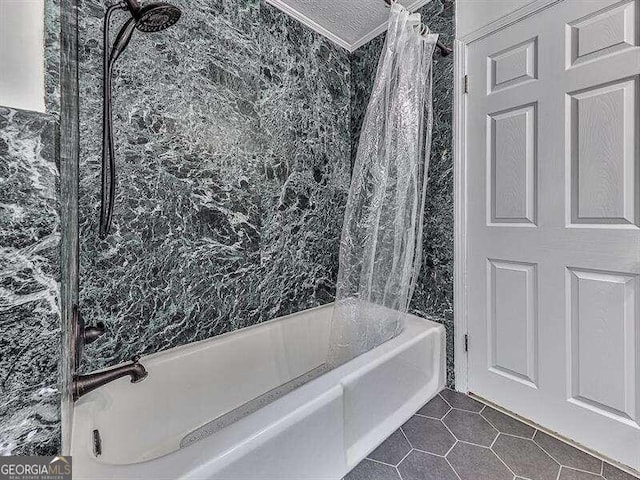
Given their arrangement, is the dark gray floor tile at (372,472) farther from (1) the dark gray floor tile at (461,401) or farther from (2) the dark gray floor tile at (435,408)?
(1) the dark gray floor tile at (461,401)

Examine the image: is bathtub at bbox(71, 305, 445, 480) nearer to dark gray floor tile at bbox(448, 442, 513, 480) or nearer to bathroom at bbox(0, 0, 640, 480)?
bathroom at bbox(0, 0, 640, 480)

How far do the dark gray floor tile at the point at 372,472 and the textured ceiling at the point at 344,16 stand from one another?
242 centimetres

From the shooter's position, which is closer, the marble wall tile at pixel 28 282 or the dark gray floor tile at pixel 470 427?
the marble wall tile at pixel 28 282

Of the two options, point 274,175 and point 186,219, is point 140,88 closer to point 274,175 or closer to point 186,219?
point 186,219

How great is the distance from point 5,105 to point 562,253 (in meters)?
1.82

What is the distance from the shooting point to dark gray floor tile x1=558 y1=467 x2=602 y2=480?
116 centimetres

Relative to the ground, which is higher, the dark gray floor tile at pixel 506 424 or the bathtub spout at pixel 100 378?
the bathtub spout at pixel 100 378

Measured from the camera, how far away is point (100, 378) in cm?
102

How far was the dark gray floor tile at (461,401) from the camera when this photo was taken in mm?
1588

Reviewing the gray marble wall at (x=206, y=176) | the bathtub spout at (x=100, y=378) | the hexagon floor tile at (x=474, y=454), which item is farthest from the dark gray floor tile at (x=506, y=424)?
the bathtub spout at (x=100, y=378)

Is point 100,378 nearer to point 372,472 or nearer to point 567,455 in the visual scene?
point 372,472

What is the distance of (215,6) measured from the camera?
5.15 ft

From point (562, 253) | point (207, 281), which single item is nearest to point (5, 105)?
point (207, 281)

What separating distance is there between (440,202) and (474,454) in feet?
4.06
